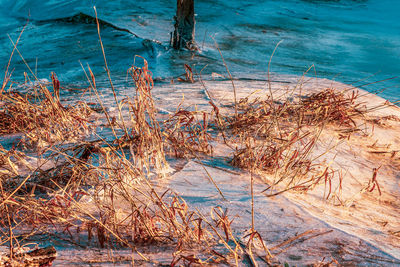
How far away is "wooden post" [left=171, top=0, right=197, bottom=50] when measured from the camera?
622 centimetres

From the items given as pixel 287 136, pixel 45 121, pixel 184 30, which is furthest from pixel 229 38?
pixel 45 121

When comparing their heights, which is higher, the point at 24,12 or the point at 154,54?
the point at 24,12

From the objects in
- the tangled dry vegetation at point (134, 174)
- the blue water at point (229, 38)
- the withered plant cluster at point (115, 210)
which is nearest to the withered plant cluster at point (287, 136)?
the tangled dry vegetation at point (134, 174)

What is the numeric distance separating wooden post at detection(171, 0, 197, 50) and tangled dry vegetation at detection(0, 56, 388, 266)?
317cm

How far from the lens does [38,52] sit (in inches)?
265

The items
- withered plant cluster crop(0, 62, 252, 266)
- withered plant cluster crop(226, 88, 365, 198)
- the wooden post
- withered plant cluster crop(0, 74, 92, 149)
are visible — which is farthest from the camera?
the wooden post

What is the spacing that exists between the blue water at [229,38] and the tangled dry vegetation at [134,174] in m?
1.90

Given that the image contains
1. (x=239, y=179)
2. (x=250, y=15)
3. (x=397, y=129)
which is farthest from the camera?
(x=250, y=15)

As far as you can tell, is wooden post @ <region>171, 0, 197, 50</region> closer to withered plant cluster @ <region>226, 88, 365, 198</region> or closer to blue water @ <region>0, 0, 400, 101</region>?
blue water @ <region>0, 0, 400, 101</region>

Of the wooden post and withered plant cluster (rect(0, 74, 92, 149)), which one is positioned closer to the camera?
withered plant cluster (rect(0, 74, 92, 149))

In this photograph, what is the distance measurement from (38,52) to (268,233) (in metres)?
6.32

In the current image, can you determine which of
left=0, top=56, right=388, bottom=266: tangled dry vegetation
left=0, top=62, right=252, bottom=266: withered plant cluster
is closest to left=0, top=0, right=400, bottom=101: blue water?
left=0, top=56, right=388, bottom=266: tangled dry vegetation

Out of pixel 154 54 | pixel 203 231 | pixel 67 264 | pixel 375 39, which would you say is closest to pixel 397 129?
pixel 203 231

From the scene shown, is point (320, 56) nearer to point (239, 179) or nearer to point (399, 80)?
point (399, 80)
